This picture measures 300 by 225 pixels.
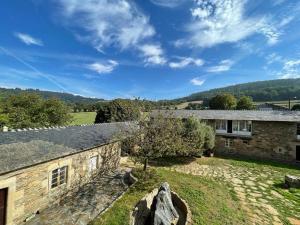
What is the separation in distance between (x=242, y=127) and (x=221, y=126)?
2.54 metres

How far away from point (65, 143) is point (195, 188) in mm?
8235

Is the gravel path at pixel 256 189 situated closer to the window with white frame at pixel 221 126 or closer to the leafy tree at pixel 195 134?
the leafy tree at pixel 195 134

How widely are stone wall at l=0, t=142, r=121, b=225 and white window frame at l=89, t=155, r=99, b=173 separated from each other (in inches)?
14.8

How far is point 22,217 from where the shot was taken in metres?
9.57

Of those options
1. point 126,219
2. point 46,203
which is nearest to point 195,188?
point 126,219

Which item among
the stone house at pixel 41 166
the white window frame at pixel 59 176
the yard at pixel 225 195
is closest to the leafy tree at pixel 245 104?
the yard at pixel 225 195

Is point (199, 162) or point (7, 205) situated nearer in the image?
point (7, 205)

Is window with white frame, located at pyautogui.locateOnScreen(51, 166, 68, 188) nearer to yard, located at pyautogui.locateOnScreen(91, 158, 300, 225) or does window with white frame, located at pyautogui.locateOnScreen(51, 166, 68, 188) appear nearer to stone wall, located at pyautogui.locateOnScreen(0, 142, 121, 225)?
stone wall, located at pyautogui.locateOnScreen(0, 142, 121, 225)

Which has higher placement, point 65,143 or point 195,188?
point 65,143

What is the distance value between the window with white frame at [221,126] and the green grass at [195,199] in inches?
556

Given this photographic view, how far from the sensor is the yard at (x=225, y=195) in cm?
981

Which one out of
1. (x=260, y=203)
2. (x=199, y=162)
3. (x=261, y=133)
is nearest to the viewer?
(x=260, y=203)

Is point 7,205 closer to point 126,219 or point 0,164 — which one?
point 0,164

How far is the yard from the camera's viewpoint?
9812 mm
